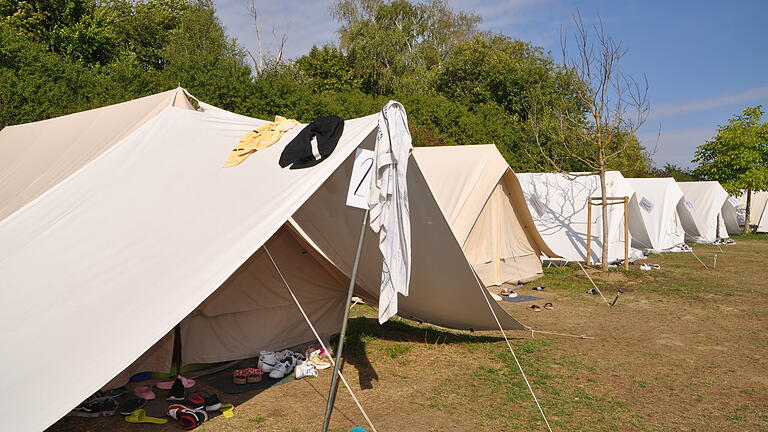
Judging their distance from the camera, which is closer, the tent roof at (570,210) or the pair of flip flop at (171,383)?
the pair of flip flop at (171,383)

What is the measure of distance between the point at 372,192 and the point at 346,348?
2.31m

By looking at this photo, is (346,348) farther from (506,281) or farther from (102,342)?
(506,281)

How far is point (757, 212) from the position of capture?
2123 cm

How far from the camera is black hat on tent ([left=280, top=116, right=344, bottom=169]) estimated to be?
138 inches

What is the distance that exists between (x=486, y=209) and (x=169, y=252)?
19.9ft

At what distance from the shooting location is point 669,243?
13898mm

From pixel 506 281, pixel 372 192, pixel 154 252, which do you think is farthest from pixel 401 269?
pixel 506 281

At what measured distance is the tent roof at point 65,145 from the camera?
5.05 metres

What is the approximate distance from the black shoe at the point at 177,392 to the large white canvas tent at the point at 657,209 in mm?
11619

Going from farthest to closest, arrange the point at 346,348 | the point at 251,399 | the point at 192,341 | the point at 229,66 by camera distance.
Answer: the point at 229,66
the point at 346,348
the point at 192,341
the point at 251,399

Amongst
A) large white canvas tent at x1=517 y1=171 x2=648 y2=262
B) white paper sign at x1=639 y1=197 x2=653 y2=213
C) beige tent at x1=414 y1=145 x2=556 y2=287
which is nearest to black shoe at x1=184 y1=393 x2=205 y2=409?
beige tent at x1=414 y1=145 x2=556 y2=287

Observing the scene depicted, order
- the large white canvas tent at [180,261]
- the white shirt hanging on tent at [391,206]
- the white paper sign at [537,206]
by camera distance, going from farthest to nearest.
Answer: the white paper sign at [537,206], the white shirt hanging on tent at [391,206], the large white canvas tent at [180,261]

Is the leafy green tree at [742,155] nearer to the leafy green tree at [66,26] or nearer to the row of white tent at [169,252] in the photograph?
the row of white tent at [169,252]

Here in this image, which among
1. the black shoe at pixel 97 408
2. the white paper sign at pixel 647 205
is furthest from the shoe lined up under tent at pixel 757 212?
the black shoe at pixel 97 408
